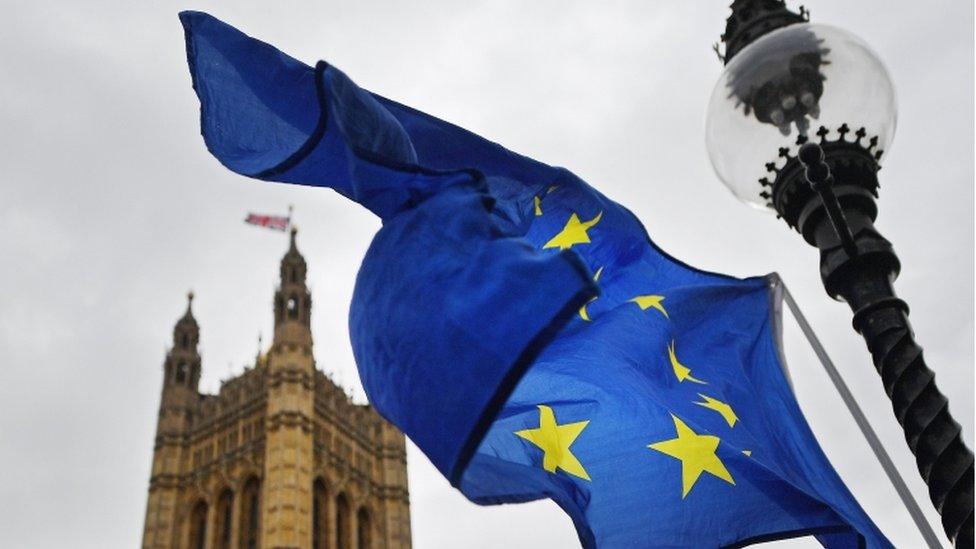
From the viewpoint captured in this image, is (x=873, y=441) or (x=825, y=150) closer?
(x=825, y=150)

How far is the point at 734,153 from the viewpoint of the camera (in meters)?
5.34

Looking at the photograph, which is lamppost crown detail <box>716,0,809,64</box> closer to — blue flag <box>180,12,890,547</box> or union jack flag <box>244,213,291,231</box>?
blue flag <box>180,12,890,547</box>

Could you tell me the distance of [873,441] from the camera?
5352mm

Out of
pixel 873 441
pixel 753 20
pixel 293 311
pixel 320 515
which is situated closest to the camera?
pixel 873 441

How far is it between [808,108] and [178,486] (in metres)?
55.2

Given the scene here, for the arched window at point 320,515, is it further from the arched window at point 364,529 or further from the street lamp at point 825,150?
the street lamp at point 825,150

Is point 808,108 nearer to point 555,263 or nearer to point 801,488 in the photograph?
point 555,263

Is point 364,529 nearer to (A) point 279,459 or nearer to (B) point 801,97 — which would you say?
(A) point 279,459

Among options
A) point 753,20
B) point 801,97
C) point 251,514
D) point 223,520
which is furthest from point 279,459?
point 801,97

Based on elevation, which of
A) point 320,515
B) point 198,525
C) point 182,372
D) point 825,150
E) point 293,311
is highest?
point 293,311

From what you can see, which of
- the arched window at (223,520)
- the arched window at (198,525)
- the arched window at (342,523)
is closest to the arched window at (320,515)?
the arched window at (342,523)

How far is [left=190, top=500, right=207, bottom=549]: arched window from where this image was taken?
53.8 meters

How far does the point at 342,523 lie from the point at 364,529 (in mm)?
1832

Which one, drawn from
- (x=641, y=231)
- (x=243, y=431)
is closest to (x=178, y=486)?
(x=243, y=431)
